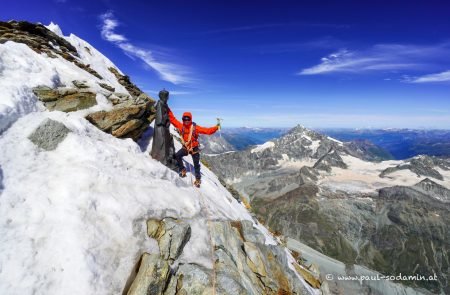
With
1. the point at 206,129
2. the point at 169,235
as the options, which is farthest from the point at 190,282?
the point at 206,129

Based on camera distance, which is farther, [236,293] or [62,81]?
[62,81]

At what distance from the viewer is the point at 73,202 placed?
38.4 ft

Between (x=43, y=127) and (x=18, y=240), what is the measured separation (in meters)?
6.31

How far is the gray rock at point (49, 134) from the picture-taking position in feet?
44.7

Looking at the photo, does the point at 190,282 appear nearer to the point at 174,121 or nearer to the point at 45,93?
the point at 174,121

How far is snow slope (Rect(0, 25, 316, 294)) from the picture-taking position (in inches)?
380

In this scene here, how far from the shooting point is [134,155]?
1725 cm

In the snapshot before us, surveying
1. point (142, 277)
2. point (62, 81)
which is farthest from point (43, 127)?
point (142, 277)

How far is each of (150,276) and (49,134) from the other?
8770mm

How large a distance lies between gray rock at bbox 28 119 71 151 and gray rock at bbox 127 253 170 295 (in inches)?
287

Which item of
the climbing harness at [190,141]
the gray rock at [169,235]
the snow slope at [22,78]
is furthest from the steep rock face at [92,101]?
the gray rock at [169,235]

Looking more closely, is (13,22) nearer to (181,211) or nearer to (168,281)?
(181,211)

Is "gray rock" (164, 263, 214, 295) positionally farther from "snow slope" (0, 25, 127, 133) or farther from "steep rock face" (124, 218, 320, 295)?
"snow slope" (0, 25, 127, 133)

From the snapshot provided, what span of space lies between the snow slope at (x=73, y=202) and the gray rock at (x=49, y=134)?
236 mm
